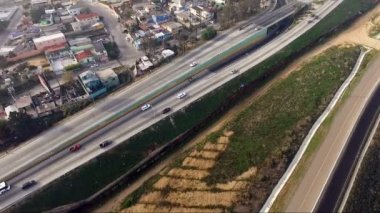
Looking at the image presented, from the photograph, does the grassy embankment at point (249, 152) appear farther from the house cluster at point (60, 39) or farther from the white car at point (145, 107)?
the house cluster at point (60, 39)

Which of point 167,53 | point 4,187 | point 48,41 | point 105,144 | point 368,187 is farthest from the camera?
point 48,41

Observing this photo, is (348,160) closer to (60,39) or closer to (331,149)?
(331,149)

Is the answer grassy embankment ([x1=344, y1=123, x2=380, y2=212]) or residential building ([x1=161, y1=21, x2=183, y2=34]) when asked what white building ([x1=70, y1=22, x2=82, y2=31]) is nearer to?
residential building ([x1=161, y1=21, x2=183, y2=34])

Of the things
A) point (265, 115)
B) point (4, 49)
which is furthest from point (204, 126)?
point (4, 49)

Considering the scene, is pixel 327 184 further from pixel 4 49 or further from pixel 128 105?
pixel 4 49

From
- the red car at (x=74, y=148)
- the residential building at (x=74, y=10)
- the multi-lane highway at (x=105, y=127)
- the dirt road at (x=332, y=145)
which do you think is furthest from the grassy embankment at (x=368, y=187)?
the residential building at (x=74, y=10)

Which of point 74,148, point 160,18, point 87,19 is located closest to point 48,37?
point 87,19
